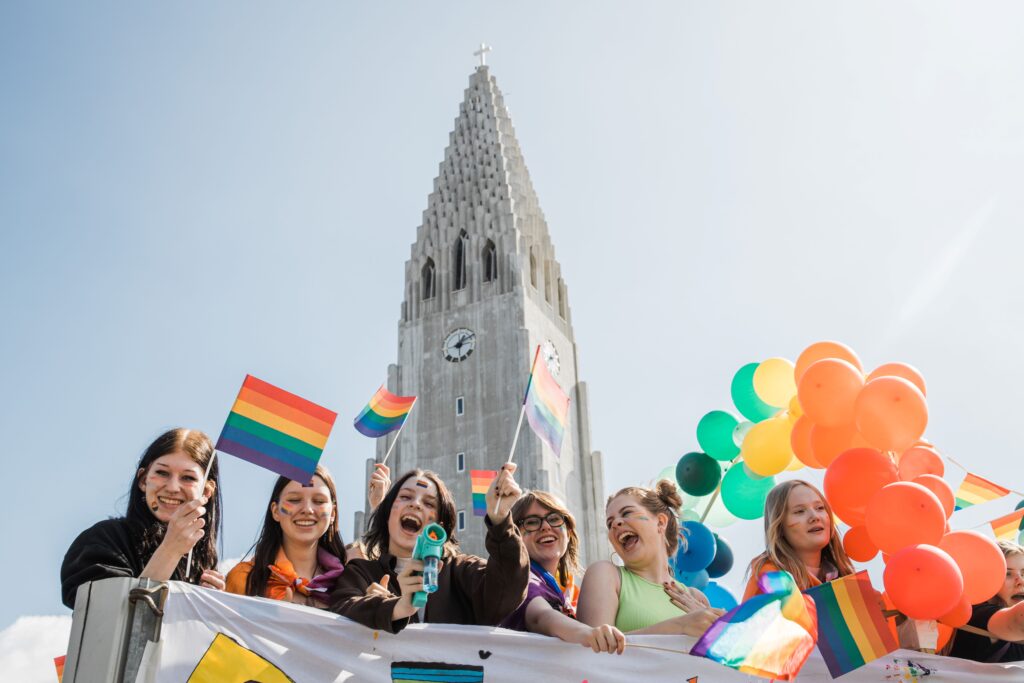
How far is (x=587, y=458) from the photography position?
122 feet

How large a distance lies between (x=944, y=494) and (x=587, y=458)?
3201 centimetres

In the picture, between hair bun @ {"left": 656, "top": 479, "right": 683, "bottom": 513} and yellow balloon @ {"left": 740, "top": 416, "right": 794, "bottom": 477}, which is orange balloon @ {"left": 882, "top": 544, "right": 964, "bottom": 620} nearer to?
hair bun @ {"left": 656, "top": 479, "right": 683, "bottom": 513}

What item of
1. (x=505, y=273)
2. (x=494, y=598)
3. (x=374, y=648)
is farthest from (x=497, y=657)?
(x=505, y=273)

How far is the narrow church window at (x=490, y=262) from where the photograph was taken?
39356 millimetres

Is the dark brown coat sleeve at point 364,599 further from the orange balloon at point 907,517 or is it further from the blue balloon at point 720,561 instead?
the blue balloon at point 720,561

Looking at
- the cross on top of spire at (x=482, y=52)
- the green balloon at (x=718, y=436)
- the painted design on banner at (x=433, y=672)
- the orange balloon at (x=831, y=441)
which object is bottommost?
the painted design on banner at (x=433, y=672)

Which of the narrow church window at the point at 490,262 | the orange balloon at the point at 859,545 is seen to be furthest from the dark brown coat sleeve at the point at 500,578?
the narrow church window at the point at 490,262

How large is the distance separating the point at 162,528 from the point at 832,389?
13.6 ft

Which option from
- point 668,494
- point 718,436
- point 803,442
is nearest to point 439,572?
point 668,494

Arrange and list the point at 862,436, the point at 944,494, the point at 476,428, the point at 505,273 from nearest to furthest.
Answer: the point at 944,494
the point at 862,436
the point at 476,428
the point at 505,273

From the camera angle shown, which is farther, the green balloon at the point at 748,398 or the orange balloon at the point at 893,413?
the green balloon at the point at 748,398

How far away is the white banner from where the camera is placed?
11.7 feet

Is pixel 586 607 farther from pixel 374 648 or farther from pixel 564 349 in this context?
pixel 564 349

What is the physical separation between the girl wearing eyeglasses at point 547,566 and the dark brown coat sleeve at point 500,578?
0.17m
